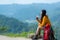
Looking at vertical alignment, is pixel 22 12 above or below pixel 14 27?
above

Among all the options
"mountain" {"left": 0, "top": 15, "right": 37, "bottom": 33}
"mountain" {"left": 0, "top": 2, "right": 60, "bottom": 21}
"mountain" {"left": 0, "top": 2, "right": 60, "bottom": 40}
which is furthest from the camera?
"mountain" {"left": 0, "top": 2, "right": 60, "bottom": 21}

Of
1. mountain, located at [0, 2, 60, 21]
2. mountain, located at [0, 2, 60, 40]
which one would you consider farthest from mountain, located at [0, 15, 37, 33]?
mountain, located at [0, 2, 60, 21]

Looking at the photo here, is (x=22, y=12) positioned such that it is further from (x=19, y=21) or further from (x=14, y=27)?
(x=14, y=27)

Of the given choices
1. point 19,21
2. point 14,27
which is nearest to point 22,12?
point 19,21

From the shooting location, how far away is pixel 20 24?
2883cm

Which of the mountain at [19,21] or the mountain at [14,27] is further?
the mountain at [19,21]

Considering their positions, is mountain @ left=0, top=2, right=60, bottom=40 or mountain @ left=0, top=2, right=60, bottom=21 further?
mountain @ left=0, top=2, right=60, bottom=21

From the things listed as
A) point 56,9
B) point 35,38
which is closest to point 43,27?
point 35,38

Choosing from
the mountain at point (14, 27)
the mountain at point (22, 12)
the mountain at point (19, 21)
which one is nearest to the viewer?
the mountain at point (14, 27)

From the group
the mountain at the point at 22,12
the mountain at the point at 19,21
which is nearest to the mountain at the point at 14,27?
the mountain at the point at 19,21

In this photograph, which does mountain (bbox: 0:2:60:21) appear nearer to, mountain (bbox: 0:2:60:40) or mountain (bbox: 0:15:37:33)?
mountain (bbox: 0:2:60:40)

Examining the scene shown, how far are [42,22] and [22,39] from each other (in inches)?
154

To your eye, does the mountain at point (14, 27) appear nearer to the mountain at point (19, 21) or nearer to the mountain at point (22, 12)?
the mountain at point (19, 21)

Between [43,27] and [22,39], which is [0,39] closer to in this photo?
[22,39]
